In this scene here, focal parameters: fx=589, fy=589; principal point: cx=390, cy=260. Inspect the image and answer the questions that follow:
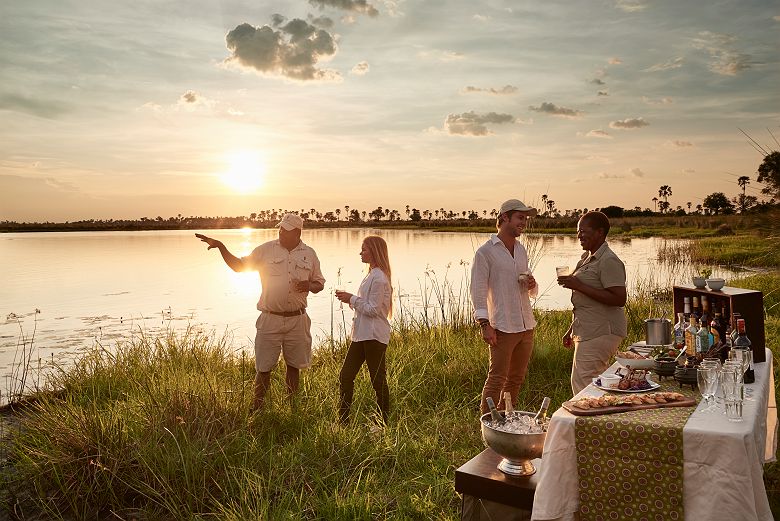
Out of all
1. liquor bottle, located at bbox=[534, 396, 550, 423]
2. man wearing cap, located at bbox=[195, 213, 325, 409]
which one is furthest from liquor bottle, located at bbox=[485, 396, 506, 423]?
man wearing cap, located at bbox=[195, 213, 325, 409]

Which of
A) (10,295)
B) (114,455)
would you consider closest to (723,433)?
(114,455)

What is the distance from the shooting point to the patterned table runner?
2568mm

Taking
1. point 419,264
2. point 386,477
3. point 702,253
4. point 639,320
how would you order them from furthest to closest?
point 419,264 < point 702,253 < point 639,320 < point 386,477

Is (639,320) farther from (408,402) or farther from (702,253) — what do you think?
(702,253)

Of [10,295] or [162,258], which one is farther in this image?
[162,258]

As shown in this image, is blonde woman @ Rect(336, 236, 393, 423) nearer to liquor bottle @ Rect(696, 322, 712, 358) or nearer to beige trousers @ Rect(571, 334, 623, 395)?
beige trousers @ Rect(571, 334, 623, 395)

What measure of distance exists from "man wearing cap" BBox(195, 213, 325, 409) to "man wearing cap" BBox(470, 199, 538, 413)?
5.60ft

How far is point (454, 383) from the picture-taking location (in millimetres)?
6898

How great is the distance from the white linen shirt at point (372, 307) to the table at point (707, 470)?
2.66 m

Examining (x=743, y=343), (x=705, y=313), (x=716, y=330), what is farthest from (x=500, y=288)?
(x=743, y=343)

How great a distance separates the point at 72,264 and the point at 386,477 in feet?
103

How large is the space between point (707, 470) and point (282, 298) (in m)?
4.13

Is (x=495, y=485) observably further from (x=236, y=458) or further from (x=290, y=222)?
(x=290, y=222)

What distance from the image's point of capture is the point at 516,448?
3.17 metres
